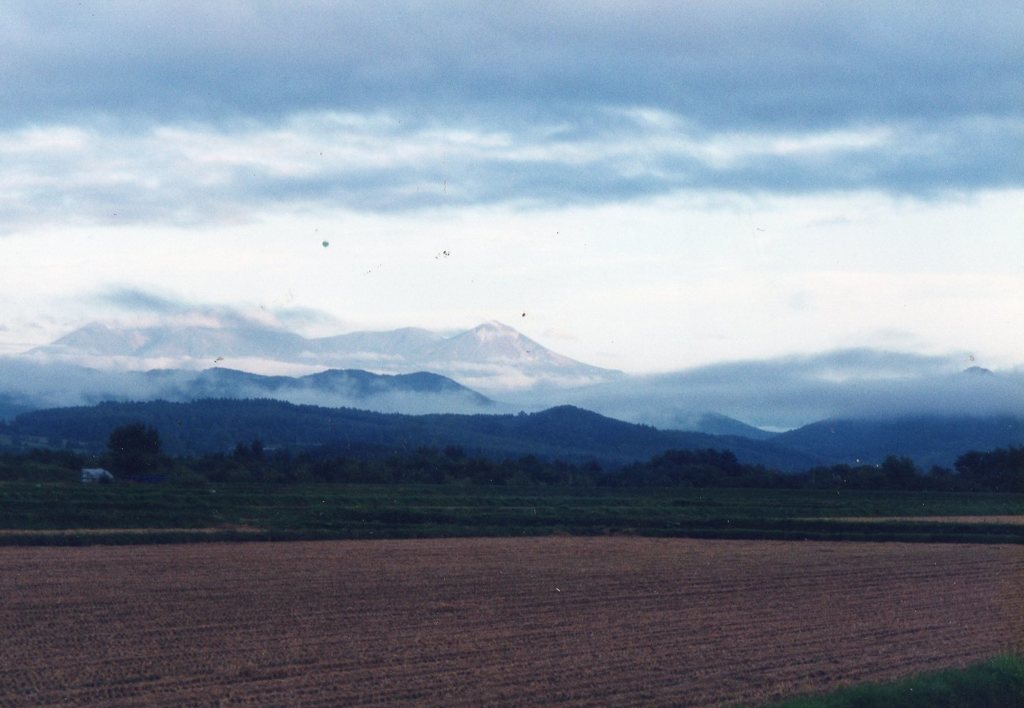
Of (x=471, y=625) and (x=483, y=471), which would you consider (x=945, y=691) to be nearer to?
(x=471, y=625)

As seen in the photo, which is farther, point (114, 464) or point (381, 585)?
point (114, 464)

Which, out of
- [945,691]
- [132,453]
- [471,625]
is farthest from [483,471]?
[945,691]

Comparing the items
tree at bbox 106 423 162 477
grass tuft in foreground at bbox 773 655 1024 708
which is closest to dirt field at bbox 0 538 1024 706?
grass tuft in foreground at bbox 773 655 1024 708

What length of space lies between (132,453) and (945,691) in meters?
83.8

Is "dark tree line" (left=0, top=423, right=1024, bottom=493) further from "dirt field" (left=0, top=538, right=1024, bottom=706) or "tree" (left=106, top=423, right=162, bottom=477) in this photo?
"dirt field" (left=0, top=538, right=1024, bottom=706)

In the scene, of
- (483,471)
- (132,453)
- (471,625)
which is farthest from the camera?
(483,471)

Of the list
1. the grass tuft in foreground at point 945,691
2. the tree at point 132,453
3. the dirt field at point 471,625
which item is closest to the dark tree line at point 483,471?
the tree at point 132,453

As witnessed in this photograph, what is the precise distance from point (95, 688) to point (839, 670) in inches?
486

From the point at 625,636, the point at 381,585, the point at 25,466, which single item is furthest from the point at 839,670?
the point at 25,466

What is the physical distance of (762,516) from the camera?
6906 centimetres

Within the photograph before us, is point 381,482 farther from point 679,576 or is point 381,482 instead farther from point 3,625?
point 3,625

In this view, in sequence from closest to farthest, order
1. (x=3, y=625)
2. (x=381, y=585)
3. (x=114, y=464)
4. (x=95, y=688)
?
1. (x=95, y=688)
2. (x=3, y=625)
3. (x=381, y=585)
4. (x=114, y=464)

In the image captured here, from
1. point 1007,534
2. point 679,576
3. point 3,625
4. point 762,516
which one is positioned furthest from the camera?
point 762,516

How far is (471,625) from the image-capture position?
974 inches
